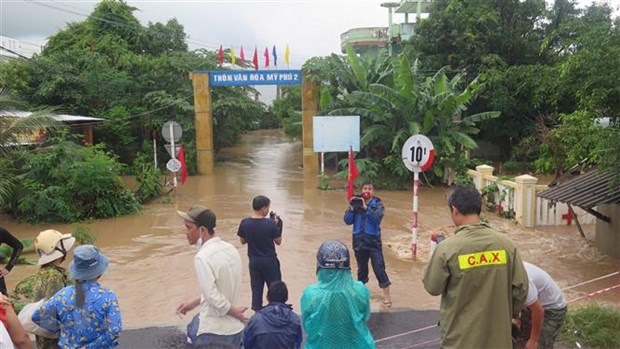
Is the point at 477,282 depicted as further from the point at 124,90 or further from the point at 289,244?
the point at 124,90

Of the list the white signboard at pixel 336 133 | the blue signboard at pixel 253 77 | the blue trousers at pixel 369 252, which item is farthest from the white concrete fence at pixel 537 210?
the blue signboard at pixel 253 77

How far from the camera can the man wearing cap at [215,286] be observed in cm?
369

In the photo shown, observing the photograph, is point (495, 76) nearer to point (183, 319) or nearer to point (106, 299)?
point (183, 319)

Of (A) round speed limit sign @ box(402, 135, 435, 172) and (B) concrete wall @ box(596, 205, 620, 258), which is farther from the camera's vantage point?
(B) concrete wall @ box(596, 205, 620, 258)

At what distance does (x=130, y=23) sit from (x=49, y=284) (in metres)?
26.4

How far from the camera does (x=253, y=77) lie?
70.9 ft

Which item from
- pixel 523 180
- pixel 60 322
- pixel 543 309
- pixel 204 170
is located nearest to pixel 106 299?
pixel 60 322

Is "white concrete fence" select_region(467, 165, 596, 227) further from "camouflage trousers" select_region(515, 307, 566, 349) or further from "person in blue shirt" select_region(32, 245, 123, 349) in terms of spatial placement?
"person in blue shirt" select_region(32, 245, 123, 349)

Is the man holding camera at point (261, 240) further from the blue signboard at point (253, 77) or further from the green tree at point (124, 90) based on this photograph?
the green tree at point (124, 90)

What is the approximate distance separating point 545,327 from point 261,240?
2.79 meters

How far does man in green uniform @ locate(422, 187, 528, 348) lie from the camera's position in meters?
3.20

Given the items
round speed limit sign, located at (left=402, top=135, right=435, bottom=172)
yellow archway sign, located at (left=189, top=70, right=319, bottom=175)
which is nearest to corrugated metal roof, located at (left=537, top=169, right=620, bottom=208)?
round speed limit sign, located at (left=402, top=135, right=435, bottom=172)

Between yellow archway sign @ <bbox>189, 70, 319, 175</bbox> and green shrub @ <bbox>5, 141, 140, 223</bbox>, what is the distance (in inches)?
316

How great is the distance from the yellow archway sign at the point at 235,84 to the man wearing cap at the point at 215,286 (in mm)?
18086
